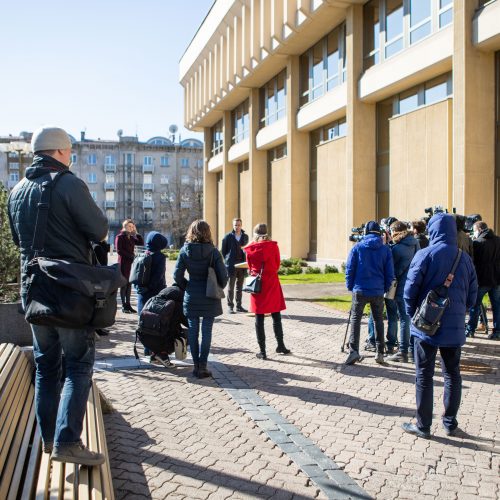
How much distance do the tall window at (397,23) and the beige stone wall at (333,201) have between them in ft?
14.3

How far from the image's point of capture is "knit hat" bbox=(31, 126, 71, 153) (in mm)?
3576

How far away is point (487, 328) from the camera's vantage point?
10.6 meters

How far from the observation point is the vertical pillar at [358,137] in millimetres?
23953

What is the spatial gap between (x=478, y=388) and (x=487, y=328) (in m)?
4.03

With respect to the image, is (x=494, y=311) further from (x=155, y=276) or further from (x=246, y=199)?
(x=246, y=199)

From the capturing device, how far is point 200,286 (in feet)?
24.4

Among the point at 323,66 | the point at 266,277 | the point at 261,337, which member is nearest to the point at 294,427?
the point at 261,337

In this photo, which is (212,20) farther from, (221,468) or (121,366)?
(221,468)

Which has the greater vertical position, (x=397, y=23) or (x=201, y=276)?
(x=397, y=23)

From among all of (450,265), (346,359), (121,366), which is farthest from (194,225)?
(450,265)

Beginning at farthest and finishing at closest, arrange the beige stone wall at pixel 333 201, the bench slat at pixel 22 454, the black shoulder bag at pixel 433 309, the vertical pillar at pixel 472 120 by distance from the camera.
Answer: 1. the beige stone wall at pixel 333 201
2. the vertical pillar at pixel 472 120
3. the black shoulder bag at pixel 433 309
4. the bench slat at pixel 22 454

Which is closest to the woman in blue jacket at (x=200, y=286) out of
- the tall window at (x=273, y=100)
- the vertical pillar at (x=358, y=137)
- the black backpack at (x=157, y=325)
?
the black backpack at (x=157, y=325)

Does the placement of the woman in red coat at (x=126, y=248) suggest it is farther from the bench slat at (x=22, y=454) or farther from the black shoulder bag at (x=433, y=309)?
the black shoulder bag at (x=433, y=309)

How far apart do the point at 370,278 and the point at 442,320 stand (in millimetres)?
2872
